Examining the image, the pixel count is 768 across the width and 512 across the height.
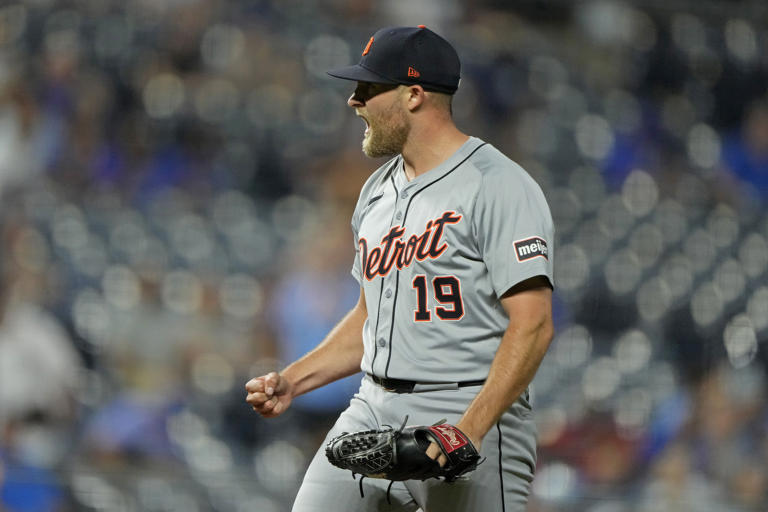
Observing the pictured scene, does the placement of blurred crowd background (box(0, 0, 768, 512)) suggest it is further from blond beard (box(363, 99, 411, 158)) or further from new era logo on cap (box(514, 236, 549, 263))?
new era logo on cap (box(514, 236, 549, 263))

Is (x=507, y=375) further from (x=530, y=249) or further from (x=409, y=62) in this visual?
(x=409, y=62)

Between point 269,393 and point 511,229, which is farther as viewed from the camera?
point 269,393

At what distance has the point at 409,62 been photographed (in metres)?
1.99

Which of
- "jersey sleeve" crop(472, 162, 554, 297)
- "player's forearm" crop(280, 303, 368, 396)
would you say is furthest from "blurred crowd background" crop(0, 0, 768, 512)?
"jersey sleeve" crop(472, 162, 554, 297)

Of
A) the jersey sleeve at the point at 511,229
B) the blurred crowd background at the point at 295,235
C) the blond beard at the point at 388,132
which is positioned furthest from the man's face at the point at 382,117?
the blurred crowd background at the point at 295,235

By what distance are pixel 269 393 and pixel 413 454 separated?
429 millimetres

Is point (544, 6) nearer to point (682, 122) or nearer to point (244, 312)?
point (682, 122)

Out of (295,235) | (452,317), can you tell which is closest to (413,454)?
(452,317)

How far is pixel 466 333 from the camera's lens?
1.89 m

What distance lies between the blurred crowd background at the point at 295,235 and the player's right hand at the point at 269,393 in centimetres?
221

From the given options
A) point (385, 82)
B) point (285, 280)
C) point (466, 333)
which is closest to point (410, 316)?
point (466, 333)

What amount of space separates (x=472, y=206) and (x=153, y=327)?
2759 mm

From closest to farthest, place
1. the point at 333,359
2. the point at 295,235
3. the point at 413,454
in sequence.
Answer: the point at 413,454 < the point at 333,359 < the point at 295,235

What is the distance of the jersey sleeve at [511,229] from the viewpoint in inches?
70.9
